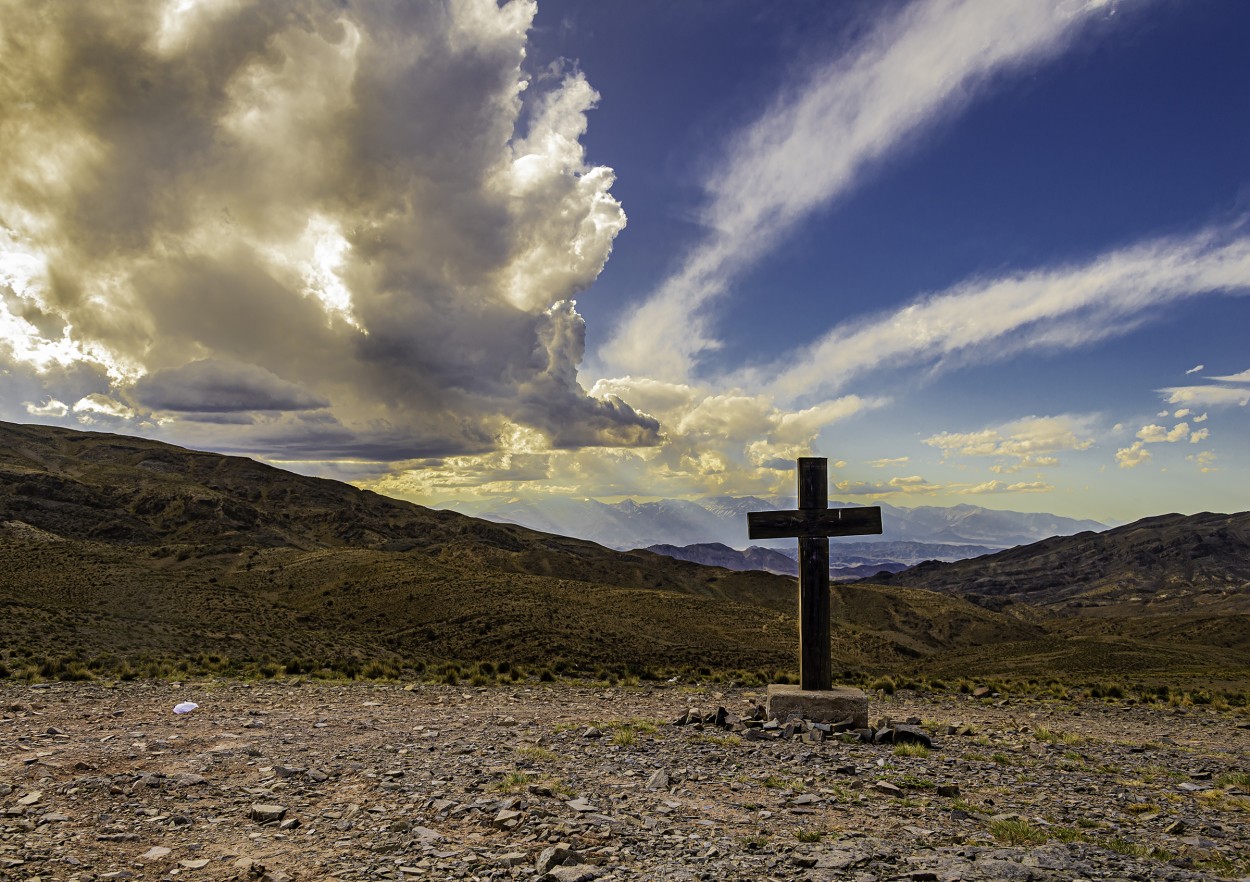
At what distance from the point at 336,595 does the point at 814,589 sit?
44370 mm

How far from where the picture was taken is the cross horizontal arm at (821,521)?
551 inches

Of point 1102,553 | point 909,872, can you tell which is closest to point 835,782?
point 909,872

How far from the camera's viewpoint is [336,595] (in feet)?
163

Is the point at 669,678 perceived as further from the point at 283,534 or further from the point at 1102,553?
the point at 1102,553

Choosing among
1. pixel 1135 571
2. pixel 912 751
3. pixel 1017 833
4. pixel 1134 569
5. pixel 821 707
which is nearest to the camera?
pixel 1017 833

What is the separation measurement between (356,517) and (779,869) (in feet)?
391

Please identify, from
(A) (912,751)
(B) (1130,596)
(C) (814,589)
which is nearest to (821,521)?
(C) (814,589)

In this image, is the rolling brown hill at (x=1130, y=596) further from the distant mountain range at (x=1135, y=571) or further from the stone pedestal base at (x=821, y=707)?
the stone pedestal base at (x=821, y=707)

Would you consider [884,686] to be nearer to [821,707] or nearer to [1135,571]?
[821,707]

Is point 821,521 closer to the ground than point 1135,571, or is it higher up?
higher up

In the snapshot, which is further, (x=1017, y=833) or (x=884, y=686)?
(x=884, y=686)

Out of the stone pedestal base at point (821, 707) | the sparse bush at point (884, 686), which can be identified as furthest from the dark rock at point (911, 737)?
the sparse bush at point (884, 686)

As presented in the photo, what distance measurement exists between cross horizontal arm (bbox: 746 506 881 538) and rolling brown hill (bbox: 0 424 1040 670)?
56.5 feet

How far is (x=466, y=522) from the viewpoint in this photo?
133 m
